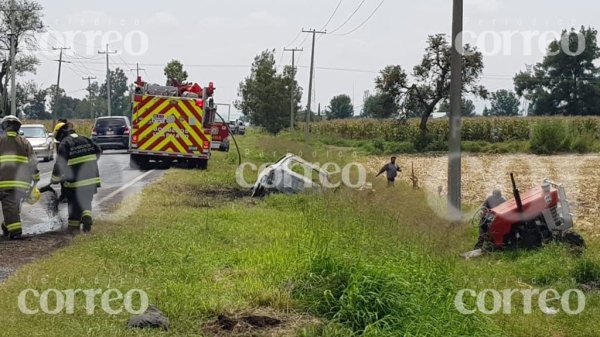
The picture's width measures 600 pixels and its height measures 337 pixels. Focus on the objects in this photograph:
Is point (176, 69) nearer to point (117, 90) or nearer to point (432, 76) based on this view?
point (432, 76)

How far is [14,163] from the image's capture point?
32.1ft

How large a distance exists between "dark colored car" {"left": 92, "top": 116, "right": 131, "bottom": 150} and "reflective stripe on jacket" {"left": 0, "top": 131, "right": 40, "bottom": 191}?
2195 cm

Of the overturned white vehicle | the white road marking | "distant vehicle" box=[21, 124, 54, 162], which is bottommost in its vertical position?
the white road marking

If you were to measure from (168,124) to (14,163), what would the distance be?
39.9 ft

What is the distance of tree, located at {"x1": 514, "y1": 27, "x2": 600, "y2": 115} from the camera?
7606cm

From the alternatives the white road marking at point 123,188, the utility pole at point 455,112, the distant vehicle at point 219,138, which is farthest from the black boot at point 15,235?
the distant vehicle at point 219,138

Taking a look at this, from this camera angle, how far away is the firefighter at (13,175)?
9625 millimetres

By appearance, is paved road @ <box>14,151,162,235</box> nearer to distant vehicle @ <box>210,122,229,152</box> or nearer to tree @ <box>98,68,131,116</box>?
distant vehicle @ <box>210,122,229,152</box>

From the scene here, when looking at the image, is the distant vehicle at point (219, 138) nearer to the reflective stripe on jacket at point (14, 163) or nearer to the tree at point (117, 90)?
the reflective stripe on jacket at point (14, 163)

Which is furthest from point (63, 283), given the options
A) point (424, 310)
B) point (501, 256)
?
point (501, 256)

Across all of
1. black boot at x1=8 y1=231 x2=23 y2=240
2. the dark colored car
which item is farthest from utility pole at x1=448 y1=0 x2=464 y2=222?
the dark colored car

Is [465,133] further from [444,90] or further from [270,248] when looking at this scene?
[270,248]

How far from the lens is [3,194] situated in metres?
9.62

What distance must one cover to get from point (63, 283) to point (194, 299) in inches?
52.1
